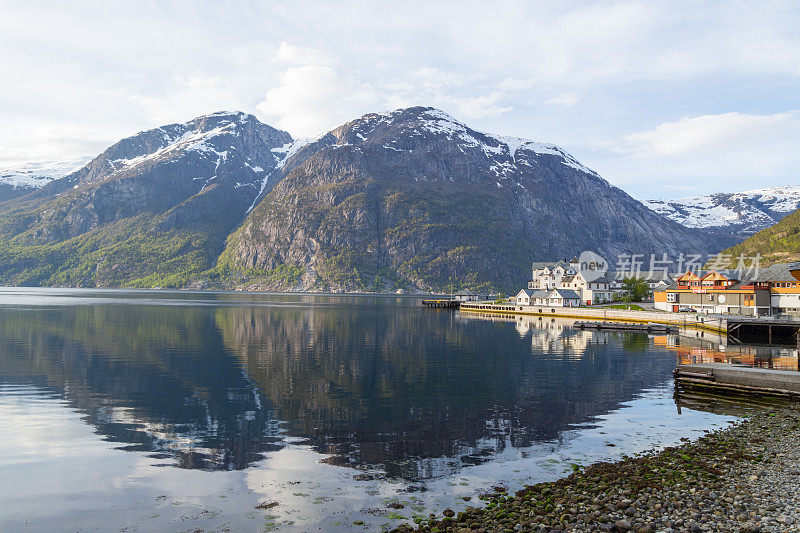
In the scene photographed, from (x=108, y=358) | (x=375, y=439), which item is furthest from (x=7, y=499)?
(x=108, y=358)

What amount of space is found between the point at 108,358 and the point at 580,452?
51.1 m

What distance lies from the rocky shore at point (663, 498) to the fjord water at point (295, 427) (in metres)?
1.83

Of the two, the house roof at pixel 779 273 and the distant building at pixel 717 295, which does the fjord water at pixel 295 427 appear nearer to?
the distant building at pixel 717 295

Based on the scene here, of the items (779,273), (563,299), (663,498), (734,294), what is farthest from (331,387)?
(563,299)

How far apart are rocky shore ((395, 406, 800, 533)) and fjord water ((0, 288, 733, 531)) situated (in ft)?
5.99

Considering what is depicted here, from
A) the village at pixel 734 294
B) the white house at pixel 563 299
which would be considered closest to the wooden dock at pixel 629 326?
the village at pixel 734 294

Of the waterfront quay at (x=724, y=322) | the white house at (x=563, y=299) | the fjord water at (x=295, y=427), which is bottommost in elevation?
the fjord water at (x=295, y=427)

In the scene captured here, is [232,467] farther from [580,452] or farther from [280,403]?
[580,452]

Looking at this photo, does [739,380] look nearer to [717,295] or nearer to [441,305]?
[717,295]

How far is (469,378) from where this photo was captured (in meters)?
48.3

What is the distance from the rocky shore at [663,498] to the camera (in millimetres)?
17097

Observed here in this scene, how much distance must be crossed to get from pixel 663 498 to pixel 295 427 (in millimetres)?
20393

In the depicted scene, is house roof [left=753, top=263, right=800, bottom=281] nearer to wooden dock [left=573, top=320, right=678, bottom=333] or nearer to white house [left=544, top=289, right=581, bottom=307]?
wooden dock [left=573, top=320, right=678, bottom=333]

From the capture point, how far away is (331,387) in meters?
43.0
